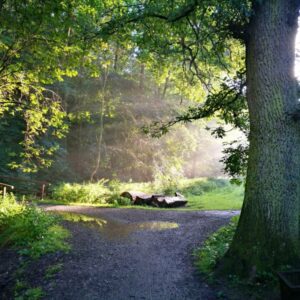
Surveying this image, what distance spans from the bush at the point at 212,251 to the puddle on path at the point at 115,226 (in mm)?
1964

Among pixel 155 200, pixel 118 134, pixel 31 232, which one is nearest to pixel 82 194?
pixel 155 200

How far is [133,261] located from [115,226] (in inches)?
129

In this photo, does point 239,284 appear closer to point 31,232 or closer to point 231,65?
point 31,232

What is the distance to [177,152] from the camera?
2203 cm

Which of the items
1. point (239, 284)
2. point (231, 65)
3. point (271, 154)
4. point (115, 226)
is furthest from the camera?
point (115, 226)

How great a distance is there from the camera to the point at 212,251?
5934 millimetres

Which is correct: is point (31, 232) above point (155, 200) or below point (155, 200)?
below

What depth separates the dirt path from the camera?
459 cm

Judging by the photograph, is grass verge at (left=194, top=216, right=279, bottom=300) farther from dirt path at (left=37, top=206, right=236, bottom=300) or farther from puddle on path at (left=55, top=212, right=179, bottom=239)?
puddle on path at (left=55, top=212, right=179, bottom=239)

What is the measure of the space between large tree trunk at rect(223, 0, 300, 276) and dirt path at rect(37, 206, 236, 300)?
99 centimetres

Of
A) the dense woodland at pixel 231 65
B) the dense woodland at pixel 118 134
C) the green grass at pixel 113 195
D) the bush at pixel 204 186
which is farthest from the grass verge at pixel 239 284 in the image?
the bush at pixel 204 186

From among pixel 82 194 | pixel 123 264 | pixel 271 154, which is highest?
pixel 271 154

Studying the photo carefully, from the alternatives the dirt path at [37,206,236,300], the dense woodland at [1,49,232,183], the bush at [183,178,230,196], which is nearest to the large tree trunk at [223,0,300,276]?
the dirt path at [37,206,236,300]

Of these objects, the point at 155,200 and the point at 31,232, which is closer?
the point at 31,232
